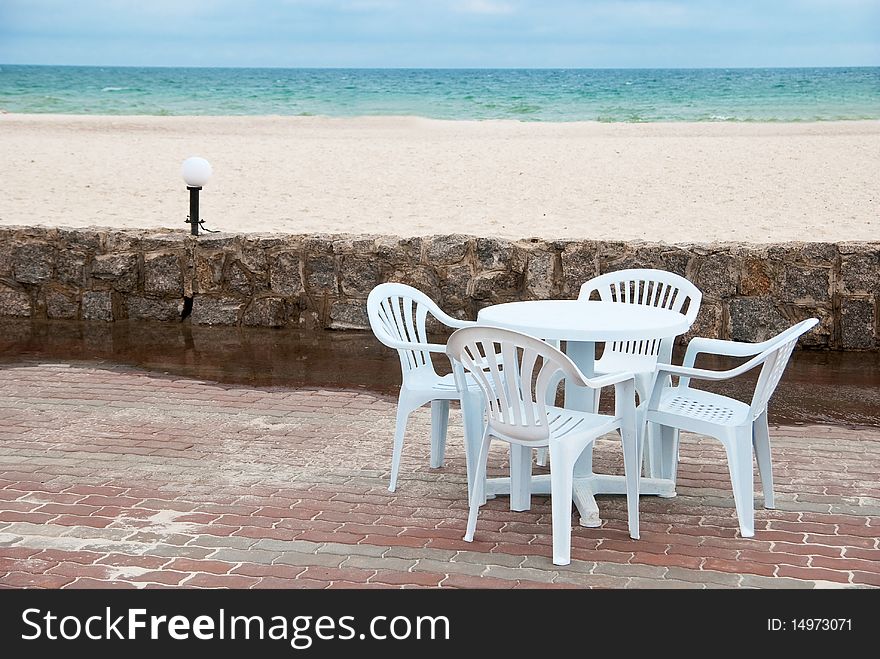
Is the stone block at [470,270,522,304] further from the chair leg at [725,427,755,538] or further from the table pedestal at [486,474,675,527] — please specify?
the chair leg at [725,427,755,538]

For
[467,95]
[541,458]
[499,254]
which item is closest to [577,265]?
[499,254]

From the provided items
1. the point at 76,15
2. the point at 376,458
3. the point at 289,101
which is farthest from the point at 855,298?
the point at 76,15

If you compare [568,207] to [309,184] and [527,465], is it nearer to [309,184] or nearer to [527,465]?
[309,184]

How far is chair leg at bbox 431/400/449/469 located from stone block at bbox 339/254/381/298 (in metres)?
3.28

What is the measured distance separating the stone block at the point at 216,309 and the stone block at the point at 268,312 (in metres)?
0.10

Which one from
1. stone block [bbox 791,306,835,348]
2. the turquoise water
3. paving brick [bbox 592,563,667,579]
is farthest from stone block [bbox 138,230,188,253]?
the turquoise water

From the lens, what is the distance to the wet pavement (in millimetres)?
6305

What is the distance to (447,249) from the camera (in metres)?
8.01

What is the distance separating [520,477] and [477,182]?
1282 centimetres

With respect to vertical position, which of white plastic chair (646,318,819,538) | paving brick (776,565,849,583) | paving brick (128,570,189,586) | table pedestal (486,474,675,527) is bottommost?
paving brick (128,570,189,586)

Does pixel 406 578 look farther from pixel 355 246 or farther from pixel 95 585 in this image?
pixel 355 246
